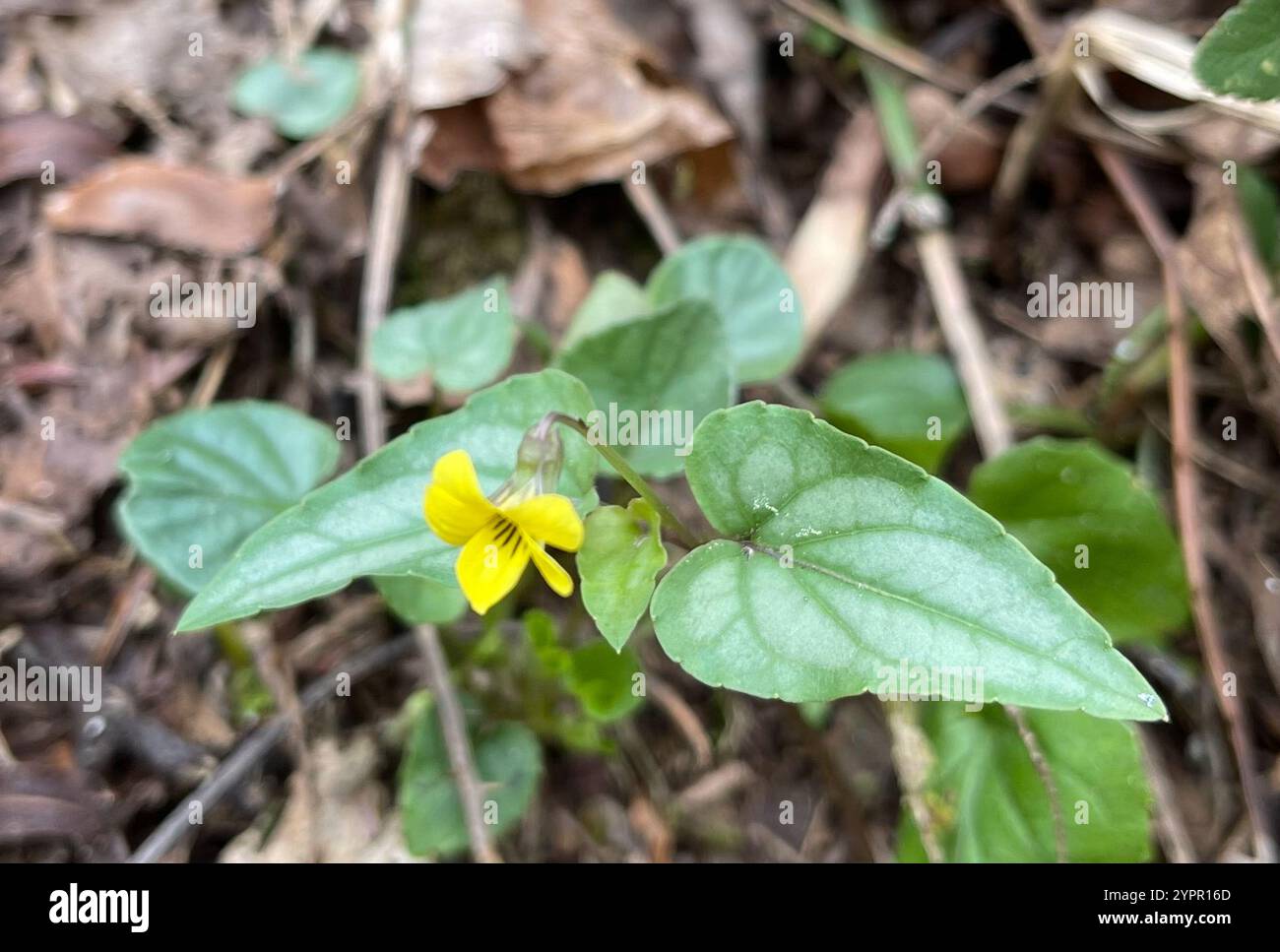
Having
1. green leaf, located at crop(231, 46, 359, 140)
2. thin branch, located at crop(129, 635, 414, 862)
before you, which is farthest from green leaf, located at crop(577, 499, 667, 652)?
green leaf, located at crop(231, 46, 359, 140)

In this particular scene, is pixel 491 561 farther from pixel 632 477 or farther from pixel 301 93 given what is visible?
pixel 301 93

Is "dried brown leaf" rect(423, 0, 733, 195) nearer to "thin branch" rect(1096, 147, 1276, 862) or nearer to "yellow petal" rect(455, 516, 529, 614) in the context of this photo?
"thin branch" rect(1096, 147, 1276, 862)

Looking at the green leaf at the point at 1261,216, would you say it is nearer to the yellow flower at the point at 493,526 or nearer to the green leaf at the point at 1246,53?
the green leaf at the point at 1246,53

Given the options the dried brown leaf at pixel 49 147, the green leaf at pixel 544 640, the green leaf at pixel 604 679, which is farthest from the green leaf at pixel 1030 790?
the dried brown leaf at pixel 49 147

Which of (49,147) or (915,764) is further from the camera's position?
(49,147)

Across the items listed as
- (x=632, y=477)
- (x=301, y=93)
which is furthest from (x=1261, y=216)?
(x=301, y=93)

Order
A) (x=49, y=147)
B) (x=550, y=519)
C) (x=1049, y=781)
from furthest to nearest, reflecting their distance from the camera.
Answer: (x=49, y=147)
(x=1049, y=781)
(x=550, y=519)
